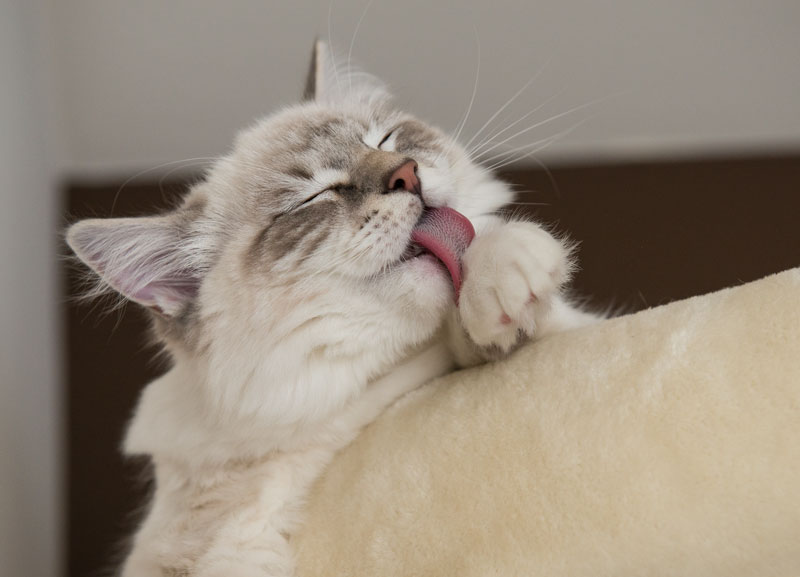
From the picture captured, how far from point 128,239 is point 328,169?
334mm

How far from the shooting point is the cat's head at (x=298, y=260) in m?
1.13

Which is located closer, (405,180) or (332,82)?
(405,180)

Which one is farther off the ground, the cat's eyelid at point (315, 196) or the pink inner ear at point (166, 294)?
the cat's eyelid at point (315, 196)

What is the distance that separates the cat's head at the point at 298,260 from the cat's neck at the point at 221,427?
0.03 m

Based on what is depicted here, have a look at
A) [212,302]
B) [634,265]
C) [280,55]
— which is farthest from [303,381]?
[280,55]

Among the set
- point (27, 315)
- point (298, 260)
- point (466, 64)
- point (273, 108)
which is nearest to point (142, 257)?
point (298, 260)

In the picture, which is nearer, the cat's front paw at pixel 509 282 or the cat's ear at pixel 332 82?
the cat's front paw at pixel 509 282

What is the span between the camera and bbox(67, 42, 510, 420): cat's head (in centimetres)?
113

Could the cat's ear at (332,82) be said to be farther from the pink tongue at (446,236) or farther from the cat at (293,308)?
the pink tongue at (446,236)

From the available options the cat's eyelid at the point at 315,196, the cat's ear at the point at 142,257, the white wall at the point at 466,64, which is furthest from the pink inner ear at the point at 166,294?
the white wall at the point at 466,64

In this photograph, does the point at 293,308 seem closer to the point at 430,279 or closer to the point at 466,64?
the point at 430,279

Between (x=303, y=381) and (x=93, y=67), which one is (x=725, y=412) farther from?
(x=93, y=67)

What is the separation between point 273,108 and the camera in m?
2.34

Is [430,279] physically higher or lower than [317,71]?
lower
